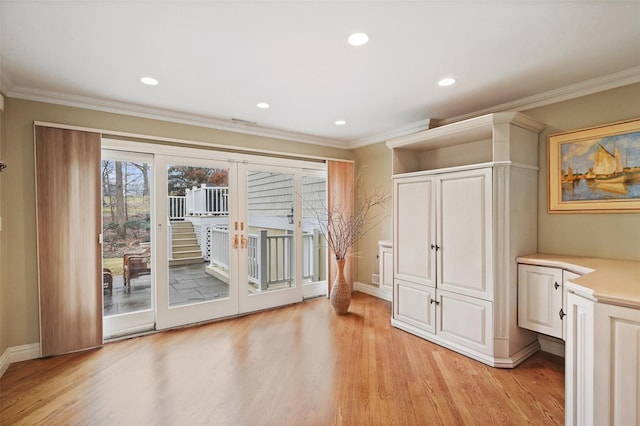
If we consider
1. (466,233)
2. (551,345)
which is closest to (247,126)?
(466,233)

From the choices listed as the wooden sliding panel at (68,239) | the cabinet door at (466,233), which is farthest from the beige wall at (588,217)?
the wooden sliding panel at (68,239)

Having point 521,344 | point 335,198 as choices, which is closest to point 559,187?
point 521,344

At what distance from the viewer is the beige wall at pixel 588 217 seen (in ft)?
8.36

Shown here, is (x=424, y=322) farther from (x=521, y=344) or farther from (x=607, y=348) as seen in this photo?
(x=607, y=348)

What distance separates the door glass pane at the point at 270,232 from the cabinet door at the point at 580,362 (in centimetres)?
342

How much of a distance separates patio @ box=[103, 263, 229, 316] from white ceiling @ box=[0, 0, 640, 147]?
1.89m

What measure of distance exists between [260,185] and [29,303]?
268 cm

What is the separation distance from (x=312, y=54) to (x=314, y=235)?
3181 millimetres

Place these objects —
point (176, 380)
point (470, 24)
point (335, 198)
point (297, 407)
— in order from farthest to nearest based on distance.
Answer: point (335, 198)
point (176, 380)
point (297, 407)
point (470, 24)

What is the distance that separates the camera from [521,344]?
A: 9.35 ft

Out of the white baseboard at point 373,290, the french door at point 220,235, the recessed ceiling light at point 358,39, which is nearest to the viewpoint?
the recessed ceiling light at point 358,39

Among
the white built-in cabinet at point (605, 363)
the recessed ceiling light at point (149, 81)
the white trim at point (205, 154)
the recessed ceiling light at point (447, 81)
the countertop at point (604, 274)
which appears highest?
the recessed ceiling light at point (149, 81)

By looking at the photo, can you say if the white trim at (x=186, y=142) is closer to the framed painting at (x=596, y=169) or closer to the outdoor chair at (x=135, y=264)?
the outdoor chair at (x=135, y=264)

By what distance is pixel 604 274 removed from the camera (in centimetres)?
192
